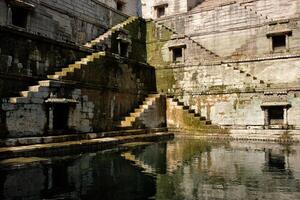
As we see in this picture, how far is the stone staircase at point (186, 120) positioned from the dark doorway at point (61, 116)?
7396 mm

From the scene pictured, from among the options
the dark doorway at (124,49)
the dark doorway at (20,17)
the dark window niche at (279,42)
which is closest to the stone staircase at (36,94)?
the dark doorway at (20,17)

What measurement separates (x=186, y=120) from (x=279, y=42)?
7.76 m

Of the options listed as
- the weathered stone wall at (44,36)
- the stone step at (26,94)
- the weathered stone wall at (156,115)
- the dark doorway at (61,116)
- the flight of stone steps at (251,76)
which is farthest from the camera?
the flight of stone steps at (251,76)

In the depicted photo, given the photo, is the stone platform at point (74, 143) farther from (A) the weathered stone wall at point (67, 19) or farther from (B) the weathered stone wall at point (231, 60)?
(A) the weathered stone wall at point (67, 19)

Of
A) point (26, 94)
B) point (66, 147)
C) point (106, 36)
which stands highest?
point (106, 36)

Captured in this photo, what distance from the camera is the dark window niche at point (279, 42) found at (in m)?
19.2

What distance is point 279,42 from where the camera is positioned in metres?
19.4

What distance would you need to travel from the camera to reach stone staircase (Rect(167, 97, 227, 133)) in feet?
57.1

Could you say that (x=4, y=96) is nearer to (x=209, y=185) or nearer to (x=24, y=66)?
(x=24, y=66)

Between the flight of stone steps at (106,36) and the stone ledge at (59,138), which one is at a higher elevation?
the flight of stone steps at (106,36)

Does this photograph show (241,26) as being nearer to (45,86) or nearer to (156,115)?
(156,115)

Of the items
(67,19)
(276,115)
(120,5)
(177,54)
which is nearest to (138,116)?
(276,115)

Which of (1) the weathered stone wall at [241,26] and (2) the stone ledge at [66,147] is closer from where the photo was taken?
(2) the stone ledge at [66,147]

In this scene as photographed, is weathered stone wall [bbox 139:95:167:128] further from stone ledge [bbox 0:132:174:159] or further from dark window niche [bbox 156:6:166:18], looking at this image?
A: dark window niche [bbox 156:6:166:18]
